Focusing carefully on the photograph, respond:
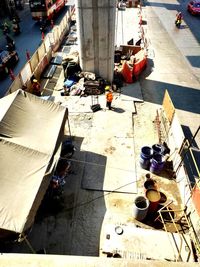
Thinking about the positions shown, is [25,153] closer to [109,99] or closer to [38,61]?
[109,99]

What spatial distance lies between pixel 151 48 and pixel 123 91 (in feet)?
32.3

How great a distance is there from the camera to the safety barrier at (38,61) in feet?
56.8

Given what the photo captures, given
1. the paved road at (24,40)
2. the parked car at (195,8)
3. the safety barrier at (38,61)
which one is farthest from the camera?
the parked car at (195,8)

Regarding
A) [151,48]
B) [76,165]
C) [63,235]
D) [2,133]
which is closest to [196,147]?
[76,165]

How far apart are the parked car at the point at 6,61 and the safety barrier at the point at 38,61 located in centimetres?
282

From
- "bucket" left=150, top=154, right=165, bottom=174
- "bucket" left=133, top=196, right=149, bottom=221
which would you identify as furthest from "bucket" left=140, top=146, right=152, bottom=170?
"bucket" left=133, top=196, right=149, bottom=221

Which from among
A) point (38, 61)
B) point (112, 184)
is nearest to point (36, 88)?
point (38, 61)

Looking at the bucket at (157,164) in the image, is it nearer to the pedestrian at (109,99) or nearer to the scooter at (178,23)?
the pedestrian at (109,99)

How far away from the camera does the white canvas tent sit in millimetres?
8906

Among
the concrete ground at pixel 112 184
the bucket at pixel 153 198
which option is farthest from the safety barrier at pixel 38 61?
the bucket at pixel 153 198

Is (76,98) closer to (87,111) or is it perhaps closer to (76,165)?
(87,111)

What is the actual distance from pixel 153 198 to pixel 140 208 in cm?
101

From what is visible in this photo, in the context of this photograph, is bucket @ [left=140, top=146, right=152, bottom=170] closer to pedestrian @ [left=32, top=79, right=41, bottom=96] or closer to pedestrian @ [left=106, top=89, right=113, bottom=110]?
pedestrian @ [left=106, top=89, right=113, bottom=110]

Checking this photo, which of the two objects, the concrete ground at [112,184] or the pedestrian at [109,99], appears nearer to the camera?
the concrete ground at [112,184]
